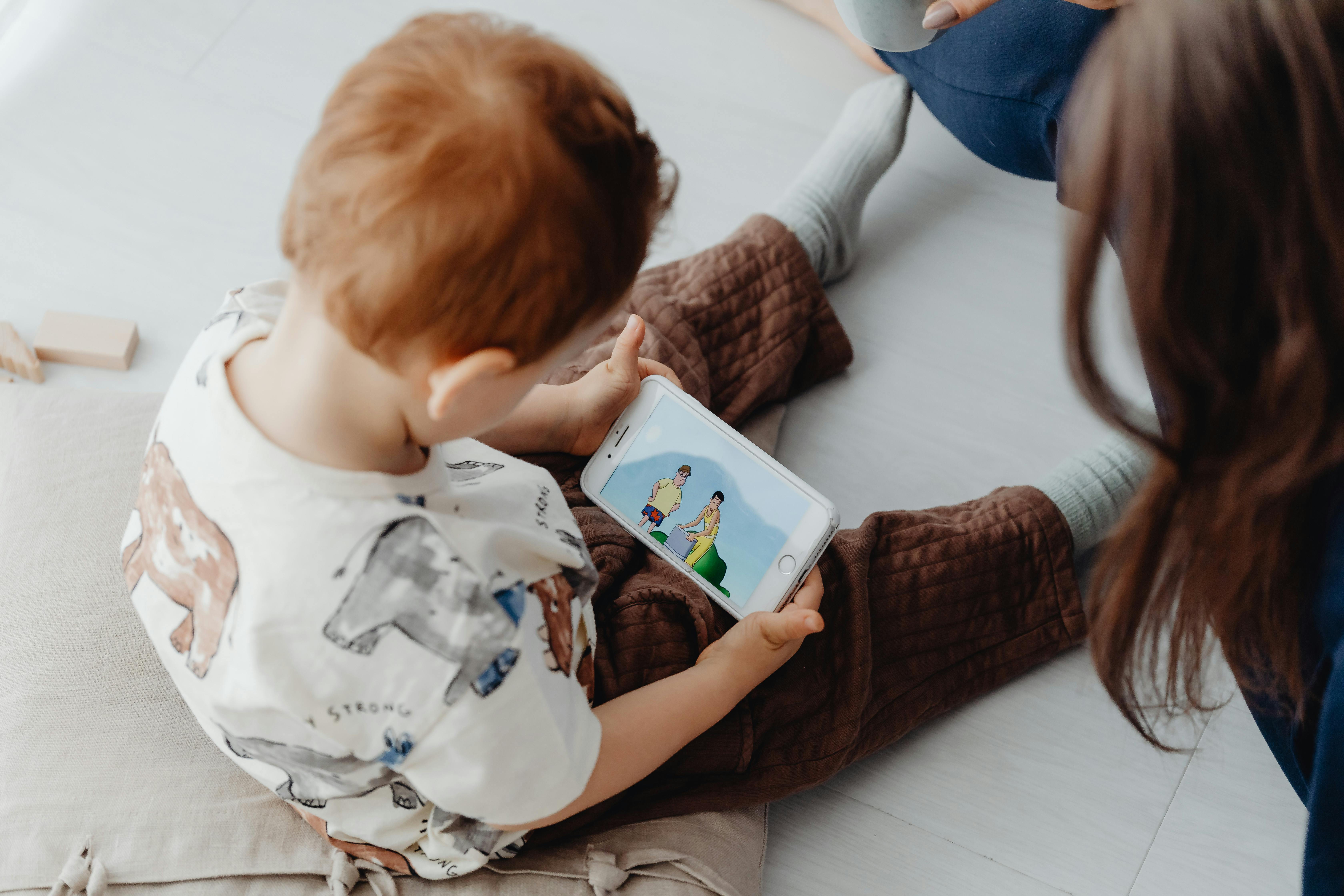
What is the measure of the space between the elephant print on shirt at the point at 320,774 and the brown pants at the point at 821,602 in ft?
0.46

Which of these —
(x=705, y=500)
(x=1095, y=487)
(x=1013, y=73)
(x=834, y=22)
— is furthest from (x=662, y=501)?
(x=834, y=22)

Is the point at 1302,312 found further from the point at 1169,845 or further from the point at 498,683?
the point at 1169,845

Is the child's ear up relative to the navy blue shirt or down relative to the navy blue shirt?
up

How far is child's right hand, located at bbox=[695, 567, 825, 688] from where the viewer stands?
68 cm

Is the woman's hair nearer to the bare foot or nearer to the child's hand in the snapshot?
the child's hand

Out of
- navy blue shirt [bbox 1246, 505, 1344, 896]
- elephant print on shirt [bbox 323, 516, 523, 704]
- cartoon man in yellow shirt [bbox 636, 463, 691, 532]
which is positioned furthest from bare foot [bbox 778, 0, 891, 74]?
elephant print on shirt [bbox 323, 516, 523, 704]

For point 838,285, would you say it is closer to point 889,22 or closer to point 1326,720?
point 889,22

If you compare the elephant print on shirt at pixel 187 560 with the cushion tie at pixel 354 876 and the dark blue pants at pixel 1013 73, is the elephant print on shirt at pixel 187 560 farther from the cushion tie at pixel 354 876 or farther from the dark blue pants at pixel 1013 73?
the dark blue pants at pixel 1013 73

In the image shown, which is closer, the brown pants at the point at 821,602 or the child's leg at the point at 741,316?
the brown pants at the point at 821,602

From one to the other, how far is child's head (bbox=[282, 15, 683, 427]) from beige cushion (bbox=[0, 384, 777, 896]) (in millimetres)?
366

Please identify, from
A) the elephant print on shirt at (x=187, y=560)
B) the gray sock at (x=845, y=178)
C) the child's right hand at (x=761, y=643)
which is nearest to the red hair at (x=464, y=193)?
the elephant print on shirt at (x=187, y=560)

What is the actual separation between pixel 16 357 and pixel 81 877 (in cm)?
55

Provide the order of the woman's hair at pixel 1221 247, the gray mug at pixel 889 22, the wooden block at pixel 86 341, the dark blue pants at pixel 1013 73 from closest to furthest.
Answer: the woman's hair at pixel 1221 247 → the gray mug at pixel 889 22 → the dark blue pants at pixel 1013 73 → the wooden block at pixel 86 341

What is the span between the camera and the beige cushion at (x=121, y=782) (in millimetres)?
634
